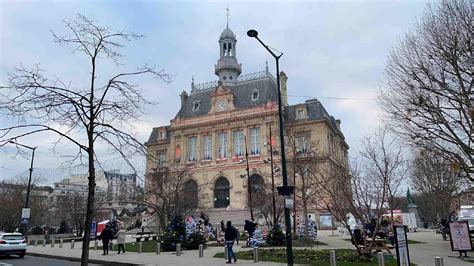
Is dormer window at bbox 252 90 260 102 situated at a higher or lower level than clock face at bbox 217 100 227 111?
higher

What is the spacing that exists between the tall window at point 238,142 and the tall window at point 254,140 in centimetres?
157

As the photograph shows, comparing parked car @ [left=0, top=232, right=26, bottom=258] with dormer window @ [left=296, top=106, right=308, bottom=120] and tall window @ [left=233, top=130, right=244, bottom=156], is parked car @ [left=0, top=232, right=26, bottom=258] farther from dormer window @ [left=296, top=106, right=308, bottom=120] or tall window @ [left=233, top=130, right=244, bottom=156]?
dormer window @ [left=296, top=106, right=308, bottom=120]

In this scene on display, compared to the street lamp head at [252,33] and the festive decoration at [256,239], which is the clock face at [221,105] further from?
the street lamp head at [252,33]

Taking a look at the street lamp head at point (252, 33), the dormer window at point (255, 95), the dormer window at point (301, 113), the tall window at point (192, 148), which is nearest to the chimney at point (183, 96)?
Result: the tall window at point (192, 148)

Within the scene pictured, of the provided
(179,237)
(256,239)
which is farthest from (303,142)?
(179,237)

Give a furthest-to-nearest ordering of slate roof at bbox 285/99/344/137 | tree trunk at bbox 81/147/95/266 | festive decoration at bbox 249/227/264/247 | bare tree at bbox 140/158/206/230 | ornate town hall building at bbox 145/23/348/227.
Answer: slate roof at bbox 285/99/344/137
ornate town hall building at bbox 145/23/348/227
bare tree at bbox 140/158/206/230
festive decoration at bbox 249/227/264/247
tree trunk at bbox 81/147/95/266

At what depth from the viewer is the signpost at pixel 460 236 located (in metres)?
17.1

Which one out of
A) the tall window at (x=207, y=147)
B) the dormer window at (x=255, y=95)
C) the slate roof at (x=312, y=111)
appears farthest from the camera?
the tall window at (x=207, y=147)

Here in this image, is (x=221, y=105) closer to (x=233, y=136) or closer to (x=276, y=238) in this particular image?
(x=233, y=136)

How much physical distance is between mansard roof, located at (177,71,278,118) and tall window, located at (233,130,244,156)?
4.33 meters

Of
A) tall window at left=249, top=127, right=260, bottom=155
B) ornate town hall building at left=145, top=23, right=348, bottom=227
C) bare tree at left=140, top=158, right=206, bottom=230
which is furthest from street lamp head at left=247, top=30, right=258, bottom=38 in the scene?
tall window at left=249, top=127, right=260, bottom=155

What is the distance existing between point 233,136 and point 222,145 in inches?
95.4

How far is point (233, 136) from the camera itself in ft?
202

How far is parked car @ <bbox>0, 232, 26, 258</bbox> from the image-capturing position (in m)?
20.6
